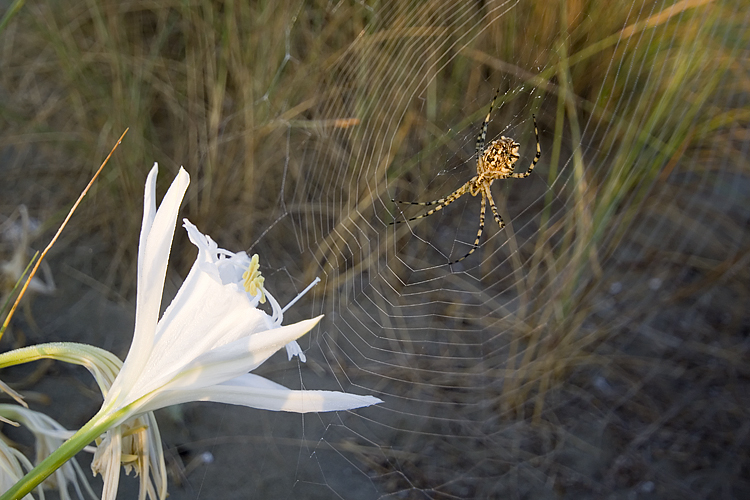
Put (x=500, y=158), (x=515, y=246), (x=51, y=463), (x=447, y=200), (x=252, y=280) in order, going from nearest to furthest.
A: (x=51, y=463)
(x=252, y=280)
(x=500, y=158)
(x=447, y=200)
(x=515, y=246)

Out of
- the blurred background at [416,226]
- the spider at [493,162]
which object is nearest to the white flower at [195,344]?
the blurred background at [416,226]

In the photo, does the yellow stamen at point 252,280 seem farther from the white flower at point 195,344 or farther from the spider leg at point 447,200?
the spider leg at point 447,200

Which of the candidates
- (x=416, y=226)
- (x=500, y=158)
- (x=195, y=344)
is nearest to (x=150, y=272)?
(x=195, y=344)

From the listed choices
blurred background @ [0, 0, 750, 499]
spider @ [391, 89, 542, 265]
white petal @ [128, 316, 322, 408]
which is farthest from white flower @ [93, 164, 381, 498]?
spider @ [391, 89, 542, 265]

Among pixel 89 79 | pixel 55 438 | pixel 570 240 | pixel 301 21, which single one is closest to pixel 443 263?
pixel 570 240

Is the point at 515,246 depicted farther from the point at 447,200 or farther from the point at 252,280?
the point at 252,280

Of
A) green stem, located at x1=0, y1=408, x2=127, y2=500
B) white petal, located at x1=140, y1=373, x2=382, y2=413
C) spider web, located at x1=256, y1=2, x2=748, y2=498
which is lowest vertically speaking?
green stem, located at x1=0, y1=408, x2=127, y2=500

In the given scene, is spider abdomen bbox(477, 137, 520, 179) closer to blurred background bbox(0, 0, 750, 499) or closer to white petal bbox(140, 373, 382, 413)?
blurred background bbox(0, 0, 750, 499)

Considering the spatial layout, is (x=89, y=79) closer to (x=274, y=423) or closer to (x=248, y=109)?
(x=248, y=109)
